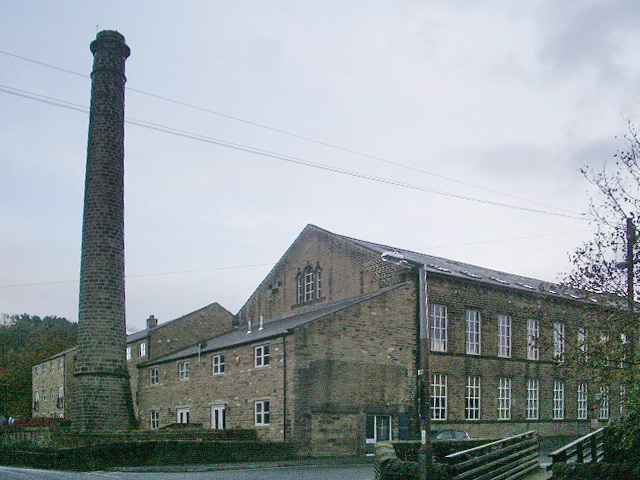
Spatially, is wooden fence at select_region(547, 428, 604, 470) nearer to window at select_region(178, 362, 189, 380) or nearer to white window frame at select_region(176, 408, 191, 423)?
white window frame at select_region(176, 408, 191, 423)

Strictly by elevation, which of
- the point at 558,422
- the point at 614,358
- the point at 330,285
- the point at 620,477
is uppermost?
the point at 330,285

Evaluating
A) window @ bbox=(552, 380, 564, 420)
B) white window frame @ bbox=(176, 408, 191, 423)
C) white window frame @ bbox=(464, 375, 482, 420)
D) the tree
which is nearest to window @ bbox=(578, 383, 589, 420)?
window @ bbox=(552, 380, 564, 420)

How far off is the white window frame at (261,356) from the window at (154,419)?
13.3 meters

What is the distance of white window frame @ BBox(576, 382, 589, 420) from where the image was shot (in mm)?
44281

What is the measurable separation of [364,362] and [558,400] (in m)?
15.3

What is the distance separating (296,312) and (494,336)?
11.0 metres

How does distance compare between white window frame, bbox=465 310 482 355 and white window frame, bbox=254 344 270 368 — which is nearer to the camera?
white window frame, bbox=254 344 270 368

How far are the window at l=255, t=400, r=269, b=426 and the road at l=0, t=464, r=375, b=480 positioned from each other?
24.4 ft

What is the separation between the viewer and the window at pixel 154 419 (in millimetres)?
45588

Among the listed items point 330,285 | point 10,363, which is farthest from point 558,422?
point 10,363

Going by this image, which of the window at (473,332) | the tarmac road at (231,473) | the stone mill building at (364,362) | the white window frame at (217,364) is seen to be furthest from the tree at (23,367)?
the tarmac road at (231,473)

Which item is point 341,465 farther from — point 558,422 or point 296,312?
point 558,422

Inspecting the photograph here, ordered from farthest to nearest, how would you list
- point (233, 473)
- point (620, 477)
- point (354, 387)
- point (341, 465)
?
1. point (354, 387)
2. point (341, 465)
3. point (233, 473)
4. point (620, 477)

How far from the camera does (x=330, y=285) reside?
134 feet
